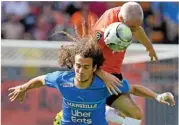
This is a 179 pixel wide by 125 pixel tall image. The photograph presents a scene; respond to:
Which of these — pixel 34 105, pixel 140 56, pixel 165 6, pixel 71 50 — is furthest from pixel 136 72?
pixel 71 50

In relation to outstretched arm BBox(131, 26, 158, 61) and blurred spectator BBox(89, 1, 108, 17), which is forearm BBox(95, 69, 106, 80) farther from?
blurred spectator BBox(89, 1, 108, 17)

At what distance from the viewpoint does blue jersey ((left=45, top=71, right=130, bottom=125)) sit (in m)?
5.43

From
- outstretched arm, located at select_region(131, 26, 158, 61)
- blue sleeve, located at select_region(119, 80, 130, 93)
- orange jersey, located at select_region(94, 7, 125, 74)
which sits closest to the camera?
blue sleeve, located at select_region(119, 80, 130, 93)

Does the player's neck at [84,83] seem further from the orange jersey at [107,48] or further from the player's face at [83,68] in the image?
the orange jersey at [107,48]

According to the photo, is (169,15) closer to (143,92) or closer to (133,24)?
(133,24)

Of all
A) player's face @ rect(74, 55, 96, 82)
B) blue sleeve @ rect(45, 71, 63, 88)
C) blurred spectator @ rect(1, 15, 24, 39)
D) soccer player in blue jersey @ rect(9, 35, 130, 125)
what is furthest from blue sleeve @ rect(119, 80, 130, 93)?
blurred spectator @ rect(1, 15, 24, 39)

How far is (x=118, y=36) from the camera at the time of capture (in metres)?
5.68

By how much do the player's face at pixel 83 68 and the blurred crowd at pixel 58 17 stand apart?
413 centimetres

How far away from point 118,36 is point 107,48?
0.71 feet

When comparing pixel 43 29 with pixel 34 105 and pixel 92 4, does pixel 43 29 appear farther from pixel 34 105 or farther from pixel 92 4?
pixel 34 105

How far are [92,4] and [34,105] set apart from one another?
1.85 m

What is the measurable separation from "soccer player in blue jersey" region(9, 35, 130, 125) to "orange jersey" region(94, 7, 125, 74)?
344 millimetres

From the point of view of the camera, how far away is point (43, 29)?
31.5 ft

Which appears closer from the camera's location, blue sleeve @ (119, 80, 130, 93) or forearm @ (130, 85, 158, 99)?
blue sleeve @ (119, 80, 130, 93)
